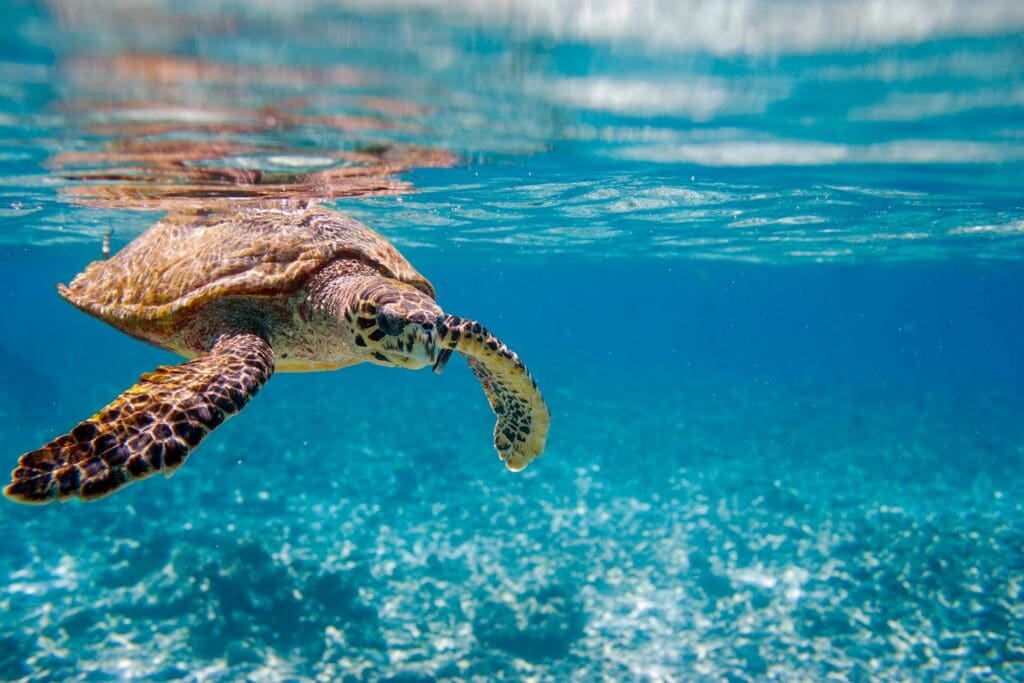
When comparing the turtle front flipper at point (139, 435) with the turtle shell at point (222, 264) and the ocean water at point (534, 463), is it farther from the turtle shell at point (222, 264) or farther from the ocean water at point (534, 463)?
the ocean water at point (534, 463)

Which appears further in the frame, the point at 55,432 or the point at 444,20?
the point at 55,432

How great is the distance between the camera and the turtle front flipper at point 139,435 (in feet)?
11.2

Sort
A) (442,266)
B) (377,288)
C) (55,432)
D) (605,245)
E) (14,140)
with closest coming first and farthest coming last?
(377,288) → (14,140) → (55,432) → (605,245) → (442,266)

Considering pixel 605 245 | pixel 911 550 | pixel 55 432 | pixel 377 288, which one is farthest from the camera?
pixel 605 245

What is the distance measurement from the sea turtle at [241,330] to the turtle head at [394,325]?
0.04ft

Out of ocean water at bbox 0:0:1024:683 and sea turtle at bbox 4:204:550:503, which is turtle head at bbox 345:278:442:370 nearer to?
sea turtle at bbox 4:204:550:503

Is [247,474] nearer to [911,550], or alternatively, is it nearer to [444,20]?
[444,20]

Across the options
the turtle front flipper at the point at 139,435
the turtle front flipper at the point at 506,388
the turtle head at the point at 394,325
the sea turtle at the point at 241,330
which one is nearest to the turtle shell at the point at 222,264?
the sea turtle at the point at 241,330

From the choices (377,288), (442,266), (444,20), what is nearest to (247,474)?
(377,288)

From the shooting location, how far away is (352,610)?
897cm

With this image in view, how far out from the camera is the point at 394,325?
4820mm

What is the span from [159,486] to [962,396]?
3401 cm

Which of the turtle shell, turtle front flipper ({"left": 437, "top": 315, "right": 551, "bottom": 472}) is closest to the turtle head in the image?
turtle front flipper ({"left": 437, "top": 315, "right": 551, "bottom": 472})

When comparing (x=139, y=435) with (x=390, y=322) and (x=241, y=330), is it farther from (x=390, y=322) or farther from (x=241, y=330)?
(x=241, y=330)
